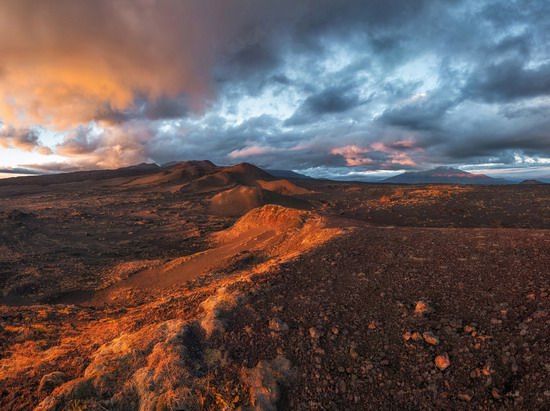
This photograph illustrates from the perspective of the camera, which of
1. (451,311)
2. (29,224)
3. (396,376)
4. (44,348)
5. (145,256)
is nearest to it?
(396,376)

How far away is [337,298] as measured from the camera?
22.0 feet

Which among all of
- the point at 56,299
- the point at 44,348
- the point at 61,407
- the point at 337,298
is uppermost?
the point at 337,298

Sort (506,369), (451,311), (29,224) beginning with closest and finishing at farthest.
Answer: (506,369), (451,311), (29,224)

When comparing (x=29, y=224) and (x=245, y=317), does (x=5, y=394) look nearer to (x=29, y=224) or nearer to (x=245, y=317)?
(x=245, y=317)

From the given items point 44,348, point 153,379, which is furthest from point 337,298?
point 44,348

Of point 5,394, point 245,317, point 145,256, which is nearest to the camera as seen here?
point 5,394

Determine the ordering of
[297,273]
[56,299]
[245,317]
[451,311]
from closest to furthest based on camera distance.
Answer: [451,311] < [245,317] < [297,273] < [56,299]

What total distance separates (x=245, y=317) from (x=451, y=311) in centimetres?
392

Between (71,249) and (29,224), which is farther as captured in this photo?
(29,224)

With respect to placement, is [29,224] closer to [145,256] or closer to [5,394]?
[145,256]

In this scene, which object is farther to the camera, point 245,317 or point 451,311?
point 245,317

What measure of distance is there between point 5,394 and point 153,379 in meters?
2.37

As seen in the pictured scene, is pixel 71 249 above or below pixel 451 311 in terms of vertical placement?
below

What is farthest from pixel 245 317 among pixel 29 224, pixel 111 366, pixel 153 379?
pixel 29 224
